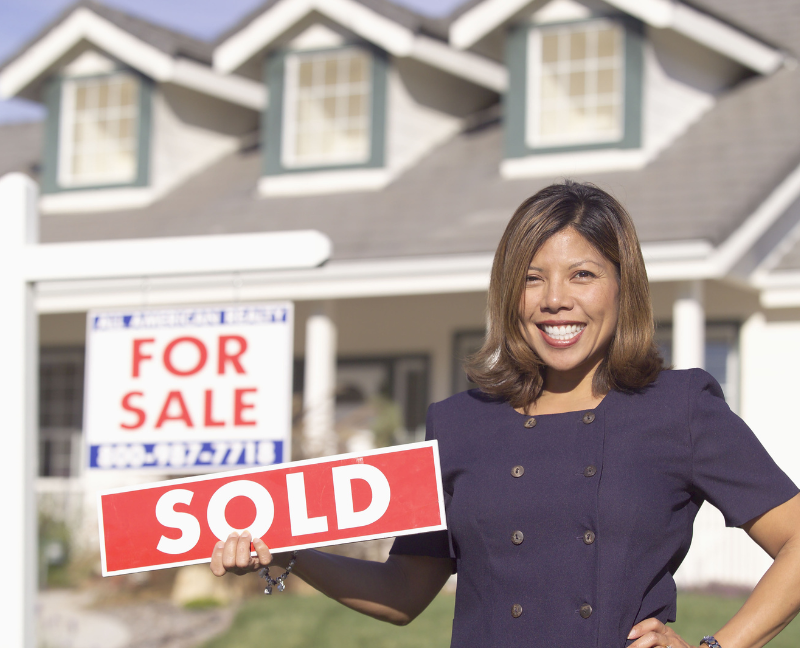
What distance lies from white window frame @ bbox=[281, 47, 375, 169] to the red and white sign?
9774 mm

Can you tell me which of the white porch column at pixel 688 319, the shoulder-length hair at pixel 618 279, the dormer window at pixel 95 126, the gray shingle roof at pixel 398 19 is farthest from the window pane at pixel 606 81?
the shoulder-length hair at pixel 618 279

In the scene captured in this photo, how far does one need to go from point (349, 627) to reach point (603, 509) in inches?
233

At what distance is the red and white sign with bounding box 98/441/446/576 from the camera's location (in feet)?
8.53

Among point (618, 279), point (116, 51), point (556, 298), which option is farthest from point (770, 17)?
point (556, 298)

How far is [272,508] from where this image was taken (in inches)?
105

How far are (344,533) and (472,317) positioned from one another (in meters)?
9.58

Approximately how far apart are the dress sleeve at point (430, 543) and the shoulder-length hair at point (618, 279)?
260 millimetres

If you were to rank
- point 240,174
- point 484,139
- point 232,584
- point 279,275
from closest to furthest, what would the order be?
point 232,584, point 279,275, point 484,139, point 240,174

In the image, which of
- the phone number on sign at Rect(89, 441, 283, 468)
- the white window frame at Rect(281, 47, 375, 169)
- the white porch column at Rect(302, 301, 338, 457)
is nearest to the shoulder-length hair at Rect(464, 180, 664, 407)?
the phone number on sign at Rect(89, 441, 283, 468)

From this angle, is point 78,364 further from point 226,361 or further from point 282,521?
point 282,521

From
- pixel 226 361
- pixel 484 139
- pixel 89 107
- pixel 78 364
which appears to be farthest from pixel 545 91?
pixel 226 361

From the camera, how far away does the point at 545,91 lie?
11.6 m

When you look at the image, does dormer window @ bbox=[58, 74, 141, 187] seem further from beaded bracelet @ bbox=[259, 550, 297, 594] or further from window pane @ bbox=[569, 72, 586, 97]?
beaded bracelet @ bbox=[259, 550, 297, 594]

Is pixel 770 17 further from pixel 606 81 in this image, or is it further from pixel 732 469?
pixel 732 469
